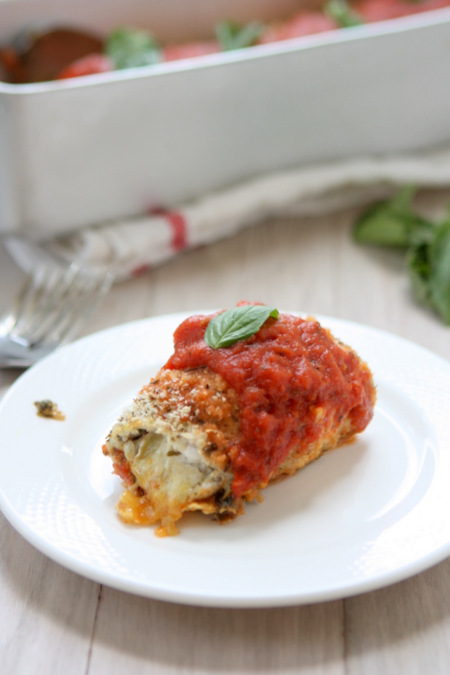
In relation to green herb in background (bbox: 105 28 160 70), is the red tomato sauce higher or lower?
lower

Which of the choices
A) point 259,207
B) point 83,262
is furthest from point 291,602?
point 259,207

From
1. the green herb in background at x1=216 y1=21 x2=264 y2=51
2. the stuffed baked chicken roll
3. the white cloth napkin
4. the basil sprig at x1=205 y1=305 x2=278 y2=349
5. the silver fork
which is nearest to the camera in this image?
the stuffed baked chicken roll

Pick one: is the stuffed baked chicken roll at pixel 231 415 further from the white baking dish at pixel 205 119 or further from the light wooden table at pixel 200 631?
the white baking dish at pixel 205 119

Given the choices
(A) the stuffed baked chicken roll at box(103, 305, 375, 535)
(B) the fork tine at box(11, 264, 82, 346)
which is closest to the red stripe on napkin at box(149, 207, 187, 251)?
(B) the fork tine at box(11, 264, 82, 346)

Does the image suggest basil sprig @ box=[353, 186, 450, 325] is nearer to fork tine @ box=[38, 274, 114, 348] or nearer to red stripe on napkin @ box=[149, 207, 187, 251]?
red stripe on napkin @ box=[149, 207, 187, 251]

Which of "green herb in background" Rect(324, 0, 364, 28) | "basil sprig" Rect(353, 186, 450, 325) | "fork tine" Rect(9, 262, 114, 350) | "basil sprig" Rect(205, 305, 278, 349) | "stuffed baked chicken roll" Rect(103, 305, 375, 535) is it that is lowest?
"basil sprig" Rect(353, 186, 450, 325)

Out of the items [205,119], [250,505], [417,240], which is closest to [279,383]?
[250,505]

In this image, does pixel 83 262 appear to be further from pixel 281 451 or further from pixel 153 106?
pixel 281 451
